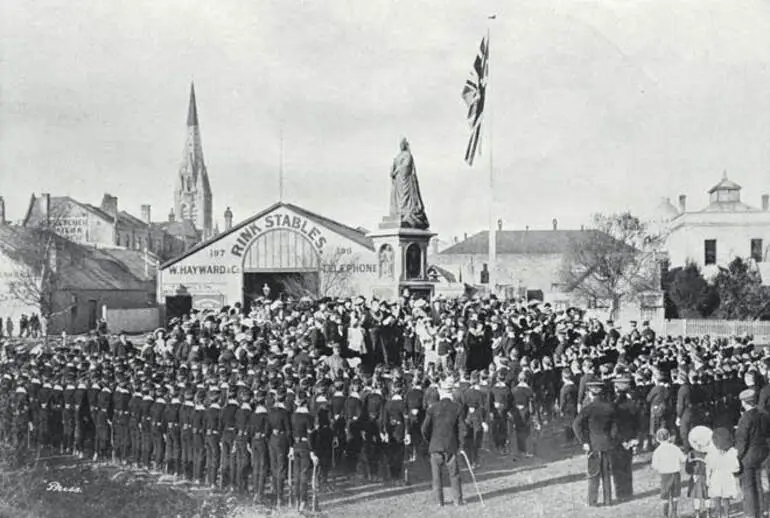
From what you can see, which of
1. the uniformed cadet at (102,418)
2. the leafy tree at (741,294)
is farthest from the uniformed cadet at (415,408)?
the leafy tree at (741,294)

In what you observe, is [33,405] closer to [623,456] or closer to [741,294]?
[623,456]

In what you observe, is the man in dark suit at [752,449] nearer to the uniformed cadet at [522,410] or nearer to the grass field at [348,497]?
the grass field at [348,497]

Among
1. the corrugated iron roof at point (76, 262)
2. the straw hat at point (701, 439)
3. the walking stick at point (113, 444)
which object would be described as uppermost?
the corrugated iron roof at point (76, 262)

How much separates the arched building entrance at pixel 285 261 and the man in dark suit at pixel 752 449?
29637mm

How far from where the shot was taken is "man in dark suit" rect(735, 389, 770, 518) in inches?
377

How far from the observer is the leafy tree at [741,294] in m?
35.3

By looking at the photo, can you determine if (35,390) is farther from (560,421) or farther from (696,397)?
(696,397)

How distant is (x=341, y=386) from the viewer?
42.8 ft

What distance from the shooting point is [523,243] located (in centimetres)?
6675

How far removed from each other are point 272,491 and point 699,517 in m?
5.82

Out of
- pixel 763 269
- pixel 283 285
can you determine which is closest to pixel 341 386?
pixel 283 285

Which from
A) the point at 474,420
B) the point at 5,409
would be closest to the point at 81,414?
the point at 5,409

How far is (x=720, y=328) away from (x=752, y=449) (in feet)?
83.1

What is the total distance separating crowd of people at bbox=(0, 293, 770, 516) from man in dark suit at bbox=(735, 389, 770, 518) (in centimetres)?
3
